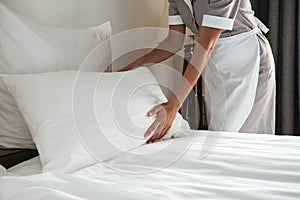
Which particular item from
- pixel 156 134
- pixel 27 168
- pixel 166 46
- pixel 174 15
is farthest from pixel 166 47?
pixel 27 168

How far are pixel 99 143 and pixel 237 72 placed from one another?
1.09 meters

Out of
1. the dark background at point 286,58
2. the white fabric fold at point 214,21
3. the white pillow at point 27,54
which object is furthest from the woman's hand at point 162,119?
the dark background at point 286,58

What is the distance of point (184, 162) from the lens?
3.98ft

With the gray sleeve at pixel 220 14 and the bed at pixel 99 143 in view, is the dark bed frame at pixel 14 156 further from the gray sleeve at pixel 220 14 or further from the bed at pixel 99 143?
the gray sleeve at pixel 220 14

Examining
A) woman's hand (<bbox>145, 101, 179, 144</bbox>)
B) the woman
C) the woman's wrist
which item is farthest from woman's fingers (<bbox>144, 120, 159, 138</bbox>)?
the woman

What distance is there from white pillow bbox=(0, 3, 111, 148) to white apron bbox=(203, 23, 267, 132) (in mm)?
708

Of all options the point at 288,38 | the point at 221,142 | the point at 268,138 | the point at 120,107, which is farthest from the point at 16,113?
the point at 288,38

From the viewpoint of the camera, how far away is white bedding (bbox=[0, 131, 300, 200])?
2.81ft

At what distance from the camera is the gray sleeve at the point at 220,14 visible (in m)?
1.79

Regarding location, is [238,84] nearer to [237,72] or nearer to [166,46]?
[237,72]

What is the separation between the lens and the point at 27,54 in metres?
1.37

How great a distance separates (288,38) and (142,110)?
1.77 m

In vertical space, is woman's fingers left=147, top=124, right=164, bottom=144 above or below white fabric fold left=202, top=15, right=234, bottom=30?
below

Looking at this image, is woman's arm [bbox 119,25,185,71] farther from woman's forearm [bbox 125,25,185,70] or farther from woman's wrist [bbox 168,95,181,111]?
woman's wrist [bbox 168,95,181,111]
